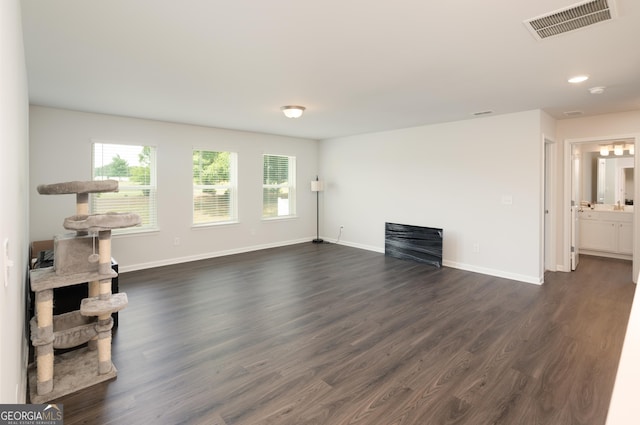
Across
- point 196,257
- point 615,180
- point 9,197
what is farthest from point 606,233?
point 9,197

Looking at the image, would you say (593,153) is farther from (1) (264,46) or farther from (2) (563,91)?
(1) (264,46)

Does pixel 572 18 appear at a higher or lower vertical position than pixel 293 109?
lower

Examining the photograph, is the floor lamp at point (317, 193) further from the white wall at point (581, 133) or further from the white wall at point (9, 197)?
the white wall at point (9, 197)

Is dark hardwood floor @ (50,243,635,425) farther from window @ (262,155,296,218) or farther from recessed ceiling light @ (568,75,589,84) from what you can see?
window @ (262,155,296,218)

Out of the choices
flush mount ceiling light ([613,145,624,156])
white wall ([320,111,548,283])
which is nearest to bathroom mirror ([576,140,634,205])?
flush mount ceiling light ([613,145,624,156])

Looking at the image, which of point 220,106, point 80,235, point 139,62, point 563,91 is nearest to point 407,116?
point 563,91

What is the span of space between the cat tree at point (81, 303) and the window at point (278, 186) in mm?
4494

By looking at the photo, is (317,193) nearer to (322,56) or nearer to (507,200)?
(507,200)

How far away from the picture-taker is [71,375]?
232 centimetres

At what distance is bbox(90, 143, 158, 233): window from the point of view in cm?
482

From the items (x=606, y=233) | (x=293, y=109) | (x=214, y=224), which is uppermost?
(x=293, y=109)

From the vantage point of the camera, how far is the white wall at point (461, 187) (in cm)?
455

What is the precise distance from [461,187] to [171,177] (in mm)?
4895

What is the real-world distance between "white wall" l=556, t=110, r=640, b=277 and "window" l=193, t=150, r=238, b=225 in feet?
18.7
